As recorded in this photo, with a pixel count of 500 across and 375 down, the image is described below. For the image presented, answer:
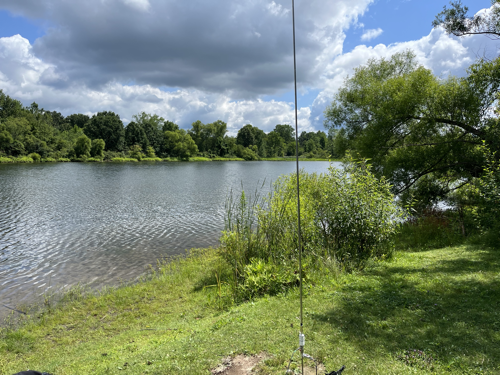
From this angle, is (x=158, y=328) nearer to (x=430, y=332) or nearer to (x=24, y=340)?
(x=24, y=340)

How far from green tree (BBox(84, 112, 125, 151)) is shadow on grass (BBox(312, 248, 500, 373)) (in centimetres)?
10364

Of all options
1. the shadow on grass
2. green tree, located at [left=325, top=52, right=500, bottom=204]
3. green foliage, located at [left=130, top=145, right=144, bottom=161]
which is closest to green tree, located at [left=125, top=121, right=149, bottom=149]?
green foliage, located at [left=130, top=145, right=144, bottom=161]

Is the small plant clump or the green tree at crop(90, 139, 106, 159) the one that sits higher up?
the green tree at crop(90, 139, 106, 159)

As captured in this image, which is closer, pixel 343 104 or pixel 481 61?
pixel 481 61

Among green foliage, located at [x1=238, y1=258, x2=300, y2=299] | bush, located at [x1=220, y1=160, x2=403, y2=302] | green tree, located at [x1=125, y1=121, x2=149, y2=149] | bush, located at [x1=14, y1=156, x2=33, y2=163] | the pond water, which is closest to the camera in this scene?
green foliage, located at [x1=238, y1=258, x2=300, y2=299]

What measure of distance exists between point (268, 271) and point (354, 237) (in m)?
3.35

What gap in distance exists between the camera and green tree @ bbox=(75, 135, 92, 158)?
86000mm

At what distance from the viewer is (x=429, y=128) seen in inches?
691

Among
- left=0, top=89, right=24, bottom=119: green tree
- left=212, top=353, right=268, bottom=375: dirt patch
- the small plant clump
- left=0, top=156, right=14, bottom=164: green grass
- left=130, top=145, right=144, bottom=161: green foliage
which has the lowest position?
left=212, top=353, right=268, bottom=375: dirt patch

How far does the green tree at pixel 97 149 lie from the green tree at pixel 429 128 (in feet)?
281

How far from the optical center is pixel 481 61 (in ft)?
48.5

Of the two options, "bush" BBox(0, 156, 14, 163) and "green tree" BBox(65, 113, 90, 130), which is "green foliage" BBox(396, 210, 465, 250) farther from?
"green tree" BBox(65, 113, 90, 130)

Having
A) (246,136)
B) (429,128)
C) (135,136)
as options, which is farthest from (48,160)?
(429,128)

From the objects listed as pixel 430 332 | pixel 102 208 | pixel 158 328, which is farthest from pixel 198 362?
pixel 102 208
